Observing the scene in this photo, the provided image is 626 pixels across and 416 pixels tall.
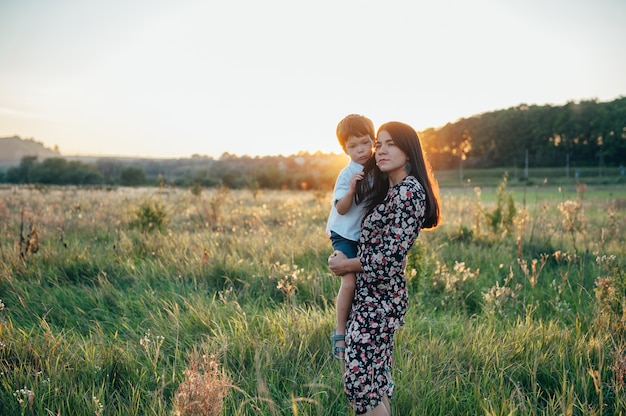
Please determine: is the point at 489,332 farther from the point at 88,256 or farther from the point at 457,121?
the point at 457,121

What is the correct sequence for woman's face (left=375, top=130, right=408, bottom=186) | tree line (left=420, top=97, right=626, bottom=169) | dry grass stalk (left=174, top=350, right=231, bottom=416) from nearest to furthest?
1. dry grass stalk (left=174, top=350, right=231, bottom=416)
2. woman's face (left=375, top=130, right=408, bottom=186)
3. tree line (left=420, top=97, right=626, bottom=169)

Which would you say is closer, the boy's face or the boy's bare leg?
the boy's bare leg

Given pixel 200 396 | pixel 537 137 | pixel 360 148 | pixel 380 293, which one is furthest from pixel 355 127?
pixel 537 137

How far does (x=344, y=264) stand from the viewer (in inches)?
87.4

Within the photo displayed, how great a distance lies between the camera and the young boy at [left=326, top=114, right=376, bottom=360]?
2301 mm

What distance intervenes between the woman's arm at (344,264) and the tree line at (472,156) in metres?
33.7

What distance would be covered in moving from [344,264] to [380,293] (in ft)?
0.77

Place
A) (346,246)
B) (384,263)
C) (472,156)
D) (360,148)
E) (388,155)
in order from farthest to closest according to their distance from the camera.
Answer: (472,156) → (360,148) → (346,246) → (388,155) → (384,263)

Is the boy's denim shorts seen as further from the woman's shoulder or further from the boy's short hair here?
the boy's short hair

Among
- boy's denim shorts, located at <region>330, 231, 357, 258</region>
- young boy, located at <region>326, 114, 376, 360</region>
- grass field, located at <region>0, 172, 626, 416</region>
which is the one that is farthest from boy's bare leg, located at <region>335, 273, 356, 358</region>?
grass field, located at <region>0, 172, 626, 416</region>

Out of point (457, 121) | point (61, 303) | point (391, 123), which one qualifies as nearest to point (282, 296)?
point (61, 303)

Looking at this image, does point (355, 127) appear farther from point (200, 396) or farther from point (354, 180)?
point (200, 396)

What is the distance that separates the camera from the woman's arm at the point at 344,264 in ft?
7.17

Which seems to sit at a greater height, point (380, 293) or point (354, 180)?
point (354, 180)
